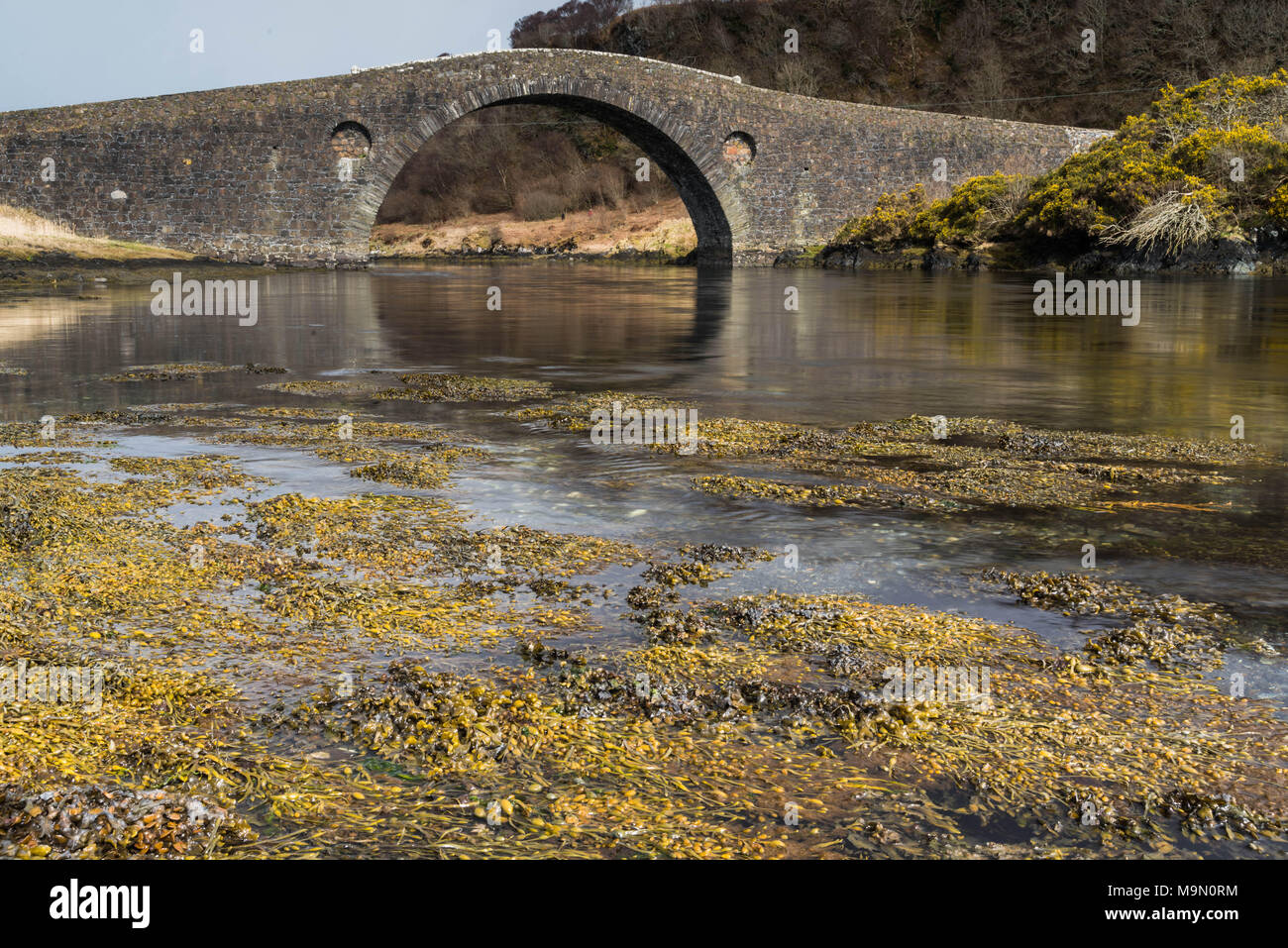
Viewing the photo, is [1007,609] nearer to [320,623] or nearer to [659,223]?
[320,623]

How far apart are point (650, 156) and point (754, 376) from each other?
123 feet

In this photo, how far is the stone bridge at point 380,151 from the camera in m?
34.0

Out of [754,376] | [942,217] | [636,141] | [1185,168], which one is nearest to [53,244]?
[636,141]

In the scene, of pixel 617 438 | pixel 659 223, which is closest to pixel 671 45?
pixel 659 223

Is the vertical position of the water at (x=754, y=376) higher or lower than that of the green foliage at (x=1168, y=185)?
lower

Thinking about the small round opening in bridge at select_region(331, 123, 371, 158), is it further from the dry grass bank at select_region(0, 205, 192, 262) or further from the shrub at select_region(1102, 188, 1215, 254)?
the shrub at select_region(1102, 188, 1215, 254)

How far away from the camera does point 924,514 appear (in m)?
5.02

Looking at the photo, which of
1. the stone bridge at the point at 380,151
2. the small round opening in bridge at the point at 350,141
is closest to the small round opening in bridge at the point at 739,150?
the stone bridge at the point at 380,151

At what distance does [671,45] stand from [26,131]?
5023 centimetres

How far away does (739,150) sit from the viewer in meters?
44.1

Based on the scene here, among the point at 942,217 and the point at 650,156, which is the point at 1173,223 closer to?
the point at 942,217

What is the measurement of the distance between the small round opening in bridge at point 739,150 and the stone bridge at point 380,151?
0.05 m

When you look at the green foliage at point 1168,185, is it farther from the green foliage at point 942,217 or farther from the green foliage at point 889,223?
the green foliage at point 889,223

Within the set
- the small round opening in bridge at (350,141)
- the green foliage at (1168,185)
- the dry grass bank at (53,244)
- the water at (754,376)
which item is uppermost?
the small round opening in bridge at (350,141)
